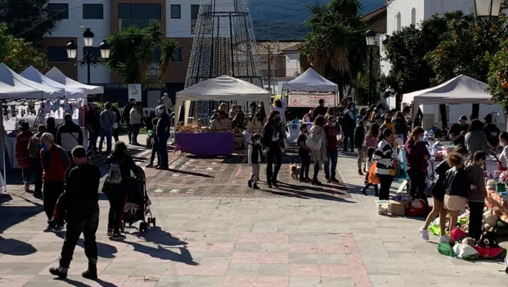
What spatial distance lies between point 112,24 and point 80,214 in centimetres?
5889

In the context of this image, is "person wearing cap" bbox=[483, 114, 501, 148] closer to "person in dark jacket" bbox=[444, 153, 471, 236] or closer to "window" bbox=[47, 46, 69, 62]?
"person in dark jacket" bbox=[444, 153, 471, 236]

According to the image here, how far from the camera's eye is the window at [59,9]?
2665 inches

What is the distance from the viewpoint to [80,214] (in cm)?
1045

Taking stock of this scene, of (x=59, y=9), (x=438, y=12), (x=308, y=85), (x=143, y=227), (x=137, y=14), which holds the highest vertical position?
(x=59, y=9)

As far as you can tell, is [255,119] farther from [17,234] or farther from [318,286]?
[318,286]

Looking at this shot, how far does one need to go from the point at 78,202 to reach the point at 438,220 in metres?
5.97

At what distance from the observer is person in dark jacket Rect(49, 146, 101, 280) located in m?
10.4

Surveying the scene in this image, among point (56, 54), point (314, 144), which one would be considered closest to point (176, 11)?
point (56, 54)

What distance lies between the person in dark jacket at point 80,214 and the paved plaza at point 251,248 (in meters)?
0.22

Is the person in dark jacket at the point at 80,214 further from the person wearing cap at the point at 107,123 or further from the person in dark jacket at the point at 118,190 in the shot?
the person wearing cap at the point at 107,123

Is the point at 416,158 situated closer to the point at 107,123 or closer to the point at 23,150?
the point at 23,150

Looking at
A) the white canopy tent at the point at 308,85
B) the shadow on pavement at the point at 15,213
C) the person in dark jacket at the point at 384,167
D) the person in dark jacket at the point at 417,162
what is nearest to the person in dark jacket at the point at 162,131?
the shadow on pavement at the point at 15,213

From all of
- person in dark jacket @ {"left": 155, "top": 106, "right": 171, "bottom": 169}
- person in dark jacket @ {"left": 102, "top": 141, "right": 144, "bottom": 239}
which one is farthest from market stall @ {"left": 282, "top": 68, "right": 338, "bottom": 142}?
person in dark jacket @ {"left": 102, "top": 141, "right": 144, "bottom": 239}

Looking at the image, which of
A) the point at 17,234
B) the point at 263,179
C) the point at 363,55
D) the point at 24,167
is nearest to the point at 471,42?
the point at 263,179
